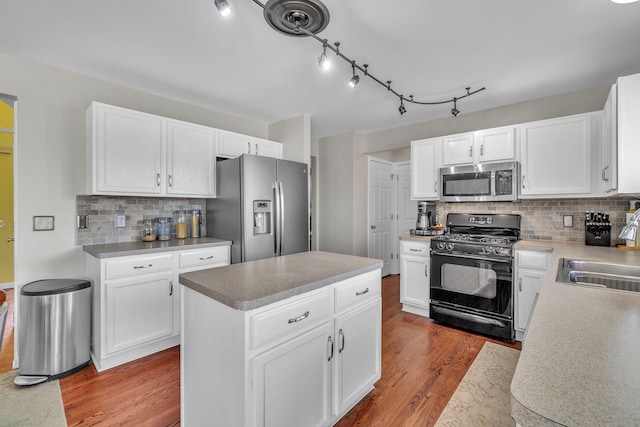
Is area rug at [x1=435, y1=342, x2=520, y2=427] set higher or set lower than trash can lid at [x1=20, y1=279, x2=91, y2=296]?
lower

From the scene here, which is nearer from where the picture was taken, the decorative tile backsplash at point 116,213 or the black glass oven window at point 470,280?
the decorative tile backsplash at point 116,213

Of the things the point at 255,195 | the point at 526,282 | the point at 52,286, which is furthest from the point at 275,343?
the point at 526,282

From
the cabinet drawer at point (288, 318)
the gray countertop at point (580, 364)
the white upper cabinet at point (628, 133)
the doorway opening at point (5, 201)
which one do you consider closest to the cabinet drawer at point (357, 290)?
the cabinet drawer at point (288, 318)

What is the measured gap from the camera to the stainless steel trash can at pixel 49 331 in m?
2.13

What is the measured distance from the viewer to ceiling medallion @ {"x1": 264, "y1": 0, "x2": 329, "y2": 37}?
1703 millimetres

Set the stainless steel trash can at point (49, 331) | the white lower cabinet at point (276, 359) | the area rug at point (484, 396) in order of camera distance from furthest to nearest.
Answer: the stainless steel trash can at point (49, 331) → the white lower cabinet at point (276, 359) → the area rug at point (484, 396)

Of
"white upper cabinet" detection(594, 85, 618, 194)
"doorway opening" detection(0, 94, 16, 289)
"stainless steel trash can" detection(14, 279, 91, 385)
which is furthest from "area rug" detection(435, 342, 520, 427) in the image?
"doorway opening" detection(0, 94, 16, 289)

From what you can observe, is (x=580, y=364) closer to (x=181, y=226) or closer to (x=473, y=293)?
(x=473, y=293)

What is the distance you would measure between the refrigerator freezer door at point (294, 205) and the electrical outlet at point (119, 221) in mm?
1537

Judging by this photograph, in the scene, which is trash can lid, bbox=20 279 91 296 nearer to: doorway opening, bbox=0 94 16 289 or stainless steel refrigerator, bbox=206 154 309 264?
stainless steel refrigerator, bbox=206 154 309 264

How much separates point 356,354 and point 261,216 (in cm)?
178

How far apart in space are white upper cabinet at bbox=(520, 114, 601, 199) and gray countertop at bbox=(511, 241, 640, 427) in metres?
2.09

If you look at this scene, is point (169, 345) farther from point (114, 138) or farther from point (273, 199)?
point (114, 138)

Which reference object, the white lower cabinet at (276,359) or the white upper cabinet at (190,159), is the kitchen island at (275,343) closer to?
the white lower cabinet at (276,359)
